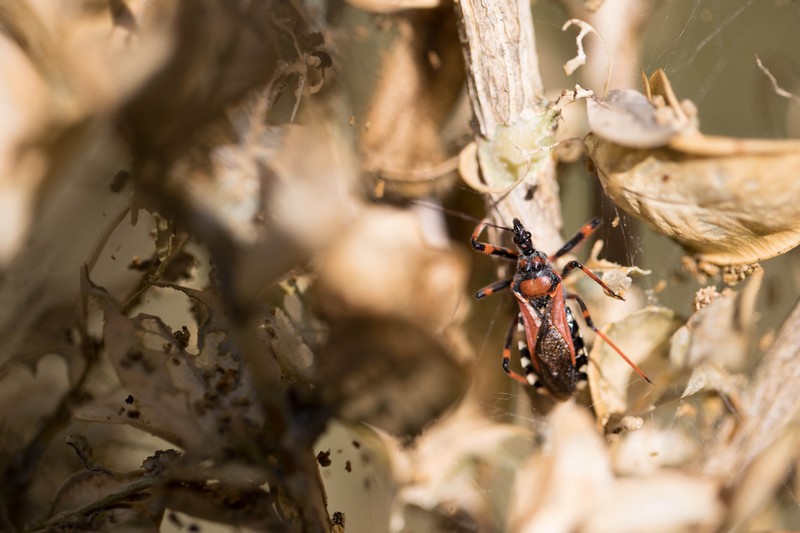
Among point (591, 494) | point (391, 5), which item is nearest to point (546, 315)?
point (591, 494)

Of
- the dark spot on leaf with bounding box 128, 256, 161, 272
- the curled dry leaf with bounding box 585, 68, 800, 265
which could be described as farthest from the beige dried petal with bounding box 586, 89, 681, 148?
the dark spot on leaf with bounding box 128, 256, 161, 272

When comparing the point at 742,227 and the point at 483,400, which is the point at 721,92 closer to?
the point at 742,227

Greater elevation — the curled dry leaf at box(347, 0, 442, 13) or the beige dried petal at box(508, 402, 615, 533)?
the curled dry leaf at box(347, 0, 442, 13)

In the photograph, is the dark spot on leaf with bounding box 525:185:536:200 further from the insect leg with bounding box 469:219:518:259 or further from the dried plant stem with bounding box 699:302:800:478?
the dried plant stem with bounding box 699:302:800:478

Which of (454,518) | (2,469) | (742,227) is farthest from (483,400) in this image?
(2,469)

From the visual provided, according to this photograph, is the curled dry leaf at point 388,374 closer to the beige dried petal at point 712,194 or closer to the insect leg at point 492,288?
the insect leg at point 492,288

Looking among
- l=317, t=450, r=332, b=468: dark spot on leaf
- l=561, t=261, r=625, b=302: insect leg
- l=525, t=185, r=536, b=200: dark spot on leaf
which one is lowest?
l=317, t=450, r=332, b=468: dark spot on leaf
